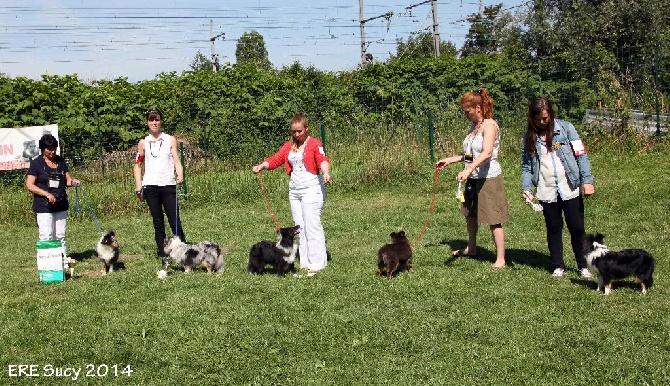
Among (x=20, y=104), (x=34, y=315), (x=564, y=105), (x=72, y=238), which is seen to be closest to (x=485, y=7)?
(x=564, y=105)

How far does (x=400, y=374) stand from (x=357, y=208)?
26.7 ft

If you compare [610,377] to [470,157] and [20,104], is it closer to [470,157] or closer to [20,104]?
[470,157]

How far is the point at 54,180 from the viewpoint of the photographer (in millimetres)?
9016

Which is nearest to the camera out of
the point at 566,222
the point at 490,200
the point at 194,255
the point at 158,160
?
the point at 566,222

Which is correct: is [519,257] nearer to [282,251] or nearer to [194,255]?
[282,251]

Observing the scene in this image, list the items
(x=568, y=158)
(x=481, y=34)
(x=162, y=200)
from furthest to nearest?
(x=481, y=34), (x=162, y=200), (x=568, y=158)

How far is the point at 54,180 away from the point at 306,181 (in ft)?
10.8

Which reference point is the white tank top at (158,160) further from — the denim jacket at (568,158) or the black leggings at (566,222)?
the black leggings at (566,222)

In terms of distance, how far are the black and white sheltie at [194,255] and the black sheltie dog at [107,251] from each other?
739 millimetres

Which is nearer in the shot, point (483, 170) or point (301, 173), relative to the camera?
point (483, 170)

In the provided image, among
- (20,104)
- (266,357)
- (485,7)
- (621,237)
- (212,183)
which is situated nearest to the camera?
(266,357)

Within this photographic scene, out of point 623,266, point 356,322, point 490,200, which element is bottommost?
point 356,322

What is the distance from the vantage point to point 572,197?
23.8 feet

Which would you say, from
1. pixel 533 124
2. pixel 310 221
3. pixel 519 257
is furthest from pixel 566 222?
pixel 310 221
